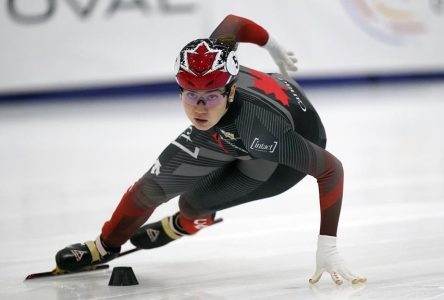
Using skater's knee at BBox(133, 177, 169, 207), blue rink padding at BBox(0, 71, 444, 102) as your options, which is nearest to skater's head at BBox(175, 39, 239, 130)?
skater's knee at BBox(133, 177, 169, 207)

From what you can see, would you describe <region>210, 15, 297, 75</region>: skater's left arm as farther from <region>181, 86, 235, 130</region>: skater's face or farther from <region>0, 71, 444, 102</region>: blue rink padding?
<region>0, 71, 444, 102</region>: blue rink padding

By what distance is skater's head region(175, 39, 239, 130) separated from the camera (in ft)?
10.8

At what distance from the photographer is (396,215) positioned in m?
4.90

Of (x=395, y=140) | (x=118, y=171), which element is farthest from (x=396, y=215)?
(x=395, y=140)

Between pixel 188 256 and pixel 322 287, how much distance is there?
0.96 m

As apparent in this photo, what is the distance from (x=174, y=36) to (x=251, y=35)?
615 centimetres

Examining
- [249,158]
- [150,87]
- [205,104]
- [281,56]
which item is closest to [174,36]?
[150,87]

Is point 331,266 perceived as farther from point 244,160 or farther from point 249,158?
point 244,160

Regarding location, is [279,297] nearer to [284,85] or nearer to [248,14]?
[284,85]

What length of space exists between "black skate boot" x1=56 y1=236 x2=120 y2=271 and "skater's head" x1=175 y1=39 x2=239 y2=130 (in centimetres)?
92

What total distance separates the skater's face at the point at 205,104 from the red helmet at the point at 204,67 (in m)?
0.03

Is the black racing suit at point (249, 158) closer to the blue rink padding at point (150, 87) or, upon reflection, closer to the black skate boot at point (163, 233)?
the black skate boot at point (163, 233)

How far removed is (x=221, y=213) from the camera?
5266 millimetres

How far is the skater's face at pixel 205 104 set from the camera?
10.9ft
